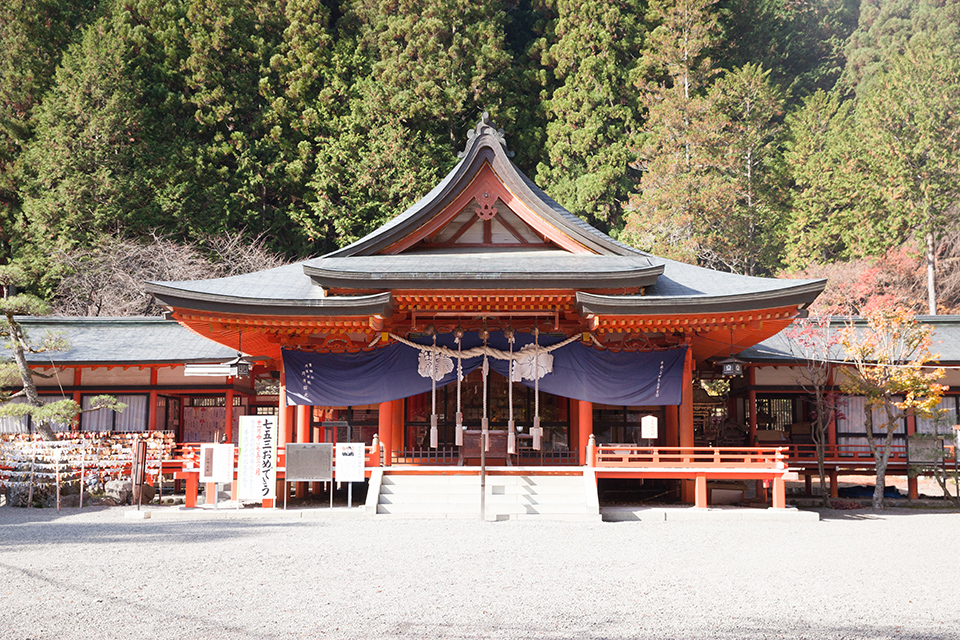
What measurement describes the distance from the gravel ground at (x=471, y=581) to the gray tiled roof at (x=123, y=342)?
7.13 metres

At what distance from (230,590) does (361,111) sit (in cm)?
3271

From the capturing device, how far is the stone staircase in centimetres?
1319

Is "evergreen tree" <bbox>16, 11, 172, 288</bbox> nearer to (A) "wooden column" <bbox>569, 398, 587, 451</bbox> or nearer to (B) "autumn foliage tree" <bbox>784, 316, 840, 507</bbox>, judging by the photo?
(A) "wooden column" <bbox>569, 398, 587, 451</bbox>

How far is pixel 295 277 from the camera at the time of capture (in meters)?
17.1

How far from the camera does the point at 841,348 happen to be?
19406 mm

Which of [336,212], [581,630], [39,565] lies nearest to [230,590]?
[39,565]

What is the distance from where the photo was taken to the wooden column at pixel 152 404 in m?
19.2

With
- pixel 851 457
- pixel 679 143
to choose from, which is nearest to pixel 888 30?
pixel 679 143

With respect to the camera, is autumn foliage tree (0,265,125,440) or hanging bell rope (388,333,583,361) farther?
hanging bell rope (388,333,583,361)

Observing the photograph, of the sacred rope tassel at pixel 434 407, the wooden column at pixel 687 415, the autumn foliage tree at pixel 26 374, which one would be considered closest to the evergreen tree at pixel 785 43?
the wooden column at pixel 687 415

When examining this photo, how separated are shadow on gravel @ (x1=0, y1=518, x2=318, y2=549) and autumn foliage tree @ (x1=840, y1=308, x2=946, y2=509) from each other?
1127 cm


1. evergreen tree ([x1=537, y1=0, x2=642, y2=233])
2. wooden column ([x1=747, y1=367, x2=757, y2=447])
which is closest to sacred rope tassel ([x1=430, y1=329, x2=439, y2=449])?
wooden column ([x1=747, y1=367, x2=757, y2=447])

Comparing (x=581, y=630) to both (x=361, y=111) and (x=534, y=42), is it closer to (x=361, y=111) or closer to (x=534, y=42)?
(x=361, y=111)

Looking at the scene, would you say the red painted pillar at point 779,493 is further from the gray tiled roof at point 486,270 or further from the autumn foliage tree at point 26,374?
the autumn foliage tree at point 26,374
